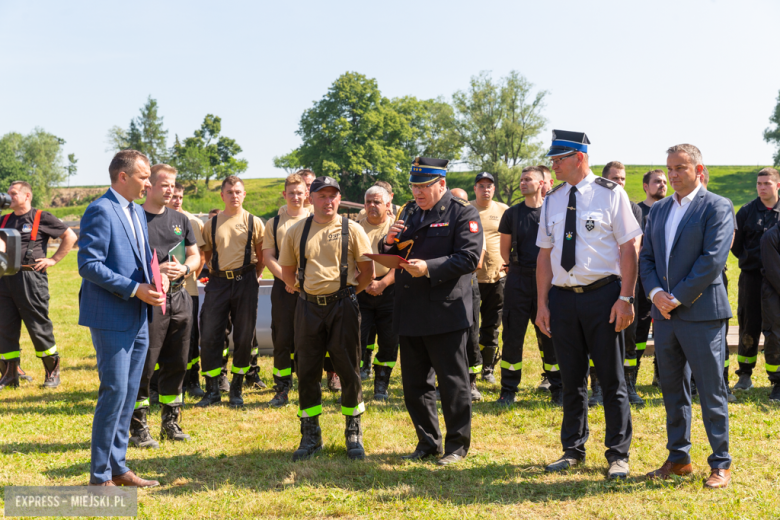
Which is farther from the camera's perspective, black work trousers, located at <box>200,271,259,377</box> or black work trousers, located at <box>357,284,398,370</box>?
black work trousers, located at <box>357,284,398,370</box>

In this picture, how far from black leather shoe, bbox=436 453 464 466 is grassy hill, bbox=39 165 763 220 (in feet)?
154

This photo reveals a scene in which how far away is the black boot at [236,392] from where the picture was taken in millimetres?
6469

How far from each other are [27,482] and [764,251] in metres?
7.06

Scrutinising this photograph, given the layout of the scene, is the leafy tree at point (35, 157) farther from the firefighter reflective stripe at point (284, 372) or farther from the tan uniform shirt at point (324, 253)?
the tan uniform shirt at point (324, 253)

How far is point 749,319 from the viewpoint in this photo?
264 inches

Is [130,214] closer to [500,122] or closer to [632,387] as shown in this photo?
[632,387]

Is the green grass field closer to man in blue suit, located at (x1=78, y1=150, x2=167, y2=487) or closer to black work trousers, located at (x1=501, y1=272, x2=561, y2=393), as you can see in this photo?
black work trousers, located at (x1=501, y1=272, x2=561, y2=393)

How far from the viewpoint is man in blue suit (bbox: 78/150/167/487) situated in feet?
13.0

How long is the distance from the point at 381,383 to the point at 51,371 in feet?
14.0

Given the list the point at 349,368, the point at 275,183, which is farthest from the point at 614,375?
the point at 275,183

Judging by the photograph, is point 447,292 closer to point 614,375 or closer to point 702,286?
point 614,375

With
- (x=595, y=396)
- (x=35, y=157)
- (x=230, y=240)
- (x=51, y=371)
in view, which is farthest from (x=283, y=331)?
Result: (x=35, y=157)

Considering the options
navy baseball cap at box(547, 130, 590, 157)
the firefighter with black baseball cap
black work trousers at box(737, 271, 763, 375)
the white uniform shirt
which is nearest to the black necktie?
the white uniform shirt

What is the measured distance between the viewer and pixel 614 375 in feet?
13.9
